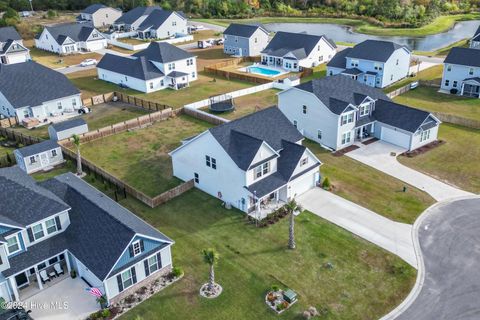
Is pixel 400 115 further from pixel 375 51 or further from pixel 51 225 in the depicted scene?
pixel 51 225

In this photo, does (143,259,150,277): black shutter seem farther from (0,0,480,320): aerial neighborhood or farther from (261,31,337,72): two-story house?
(261,31,337,72): two-story house

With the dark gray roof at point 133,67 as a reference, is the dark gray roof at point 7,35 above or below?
above

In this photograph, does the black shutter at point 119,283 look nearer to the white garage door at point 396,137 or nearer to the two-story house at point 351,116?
the two-story house at point 351,116

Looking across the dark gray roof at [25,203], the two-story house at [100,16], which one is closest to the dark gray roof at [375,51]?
the dark gray roof at [25,203]

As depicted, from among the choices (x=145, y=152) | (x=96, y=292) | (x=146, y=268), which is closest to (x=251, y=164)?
(x=146, y=268)

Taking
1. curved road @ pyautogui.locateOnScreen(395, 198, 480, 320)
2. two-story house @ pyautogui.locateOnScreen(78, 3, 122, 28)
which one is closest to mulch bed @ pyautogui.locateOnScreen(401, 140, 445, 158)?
curved road @ pyautogui.locateOnScreen(395, 198, 480, 320)
